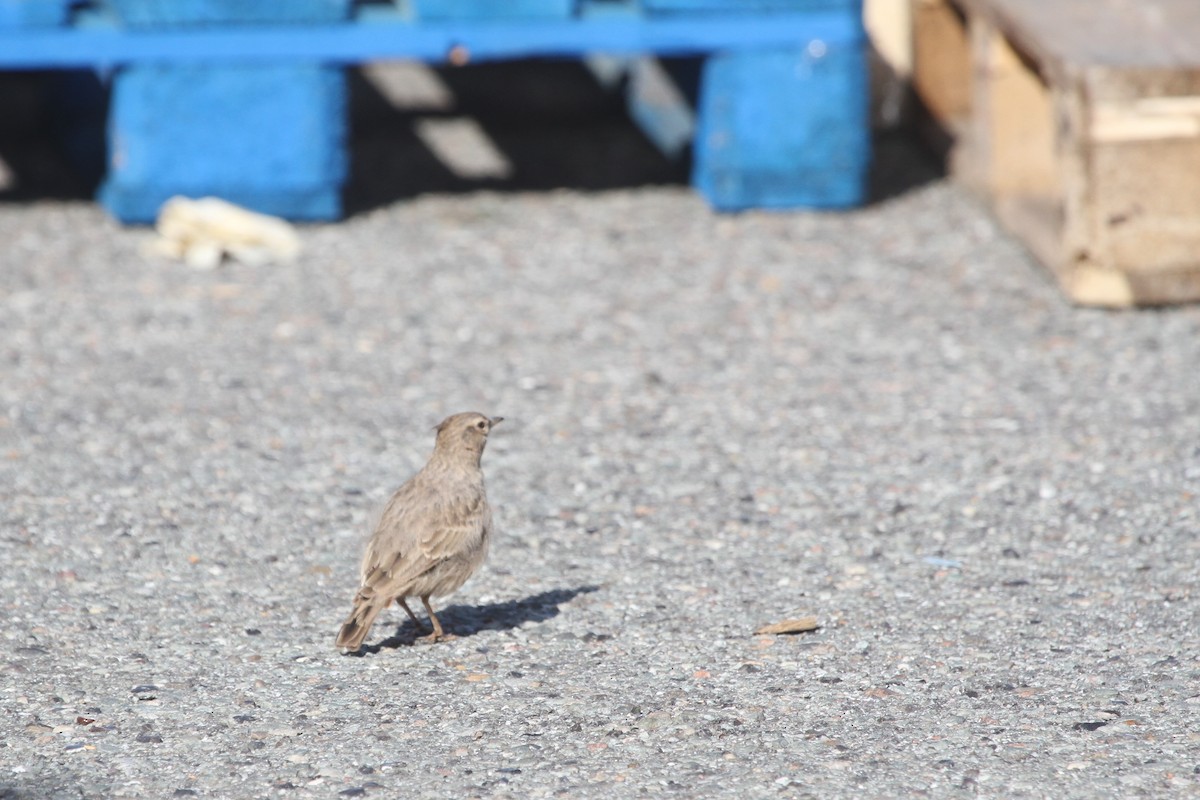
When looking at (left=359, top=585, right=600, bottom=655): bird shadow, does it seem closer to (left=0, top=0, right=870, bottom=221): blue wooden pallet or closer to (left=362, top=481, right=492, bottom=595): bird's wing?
(left=362, top=481, right=492, bottom=595): bird's wing

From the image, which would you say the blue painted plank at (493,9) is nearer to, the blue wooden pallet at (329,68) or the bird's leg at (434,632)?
the blue wooden pallet at (329,68)

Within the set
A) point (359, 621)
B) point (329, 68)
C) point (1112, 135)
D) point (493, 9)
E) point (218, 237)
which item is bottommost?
point (359, 621)

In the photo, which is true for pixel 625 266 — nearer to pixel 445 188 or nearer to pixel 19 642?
pixel 445 188

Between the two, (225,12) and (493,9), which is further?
(493,9)

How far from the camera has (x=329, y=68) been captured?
9.27m

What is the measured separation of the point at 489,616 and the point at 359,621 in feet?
1.94

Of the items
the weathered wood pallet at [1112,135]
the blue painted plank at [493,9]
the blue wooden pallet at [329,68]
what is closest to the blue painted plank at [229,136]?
the blue wooden pallet at [329,68]

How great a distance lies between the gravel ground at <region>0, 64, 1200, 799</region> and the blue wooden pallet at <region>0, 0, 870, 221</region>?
45 cm

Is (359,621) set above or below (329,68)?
below

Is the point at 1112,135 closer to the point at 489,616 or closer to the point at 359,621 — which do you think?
the point at 489,616

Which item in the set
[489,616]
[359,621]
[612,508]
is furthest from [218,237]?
[359,621]

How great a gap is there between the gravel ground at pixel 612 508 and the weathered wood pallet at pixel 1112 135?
22cm

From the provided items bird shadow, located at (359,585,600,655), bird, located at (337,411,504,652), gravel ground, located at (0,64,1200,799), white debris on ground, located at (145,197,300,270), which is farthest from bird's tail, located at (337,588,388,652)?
white debris on ground, located at (145,197,300,270)

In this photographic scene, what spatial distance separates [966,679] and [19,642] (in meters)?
2.83
